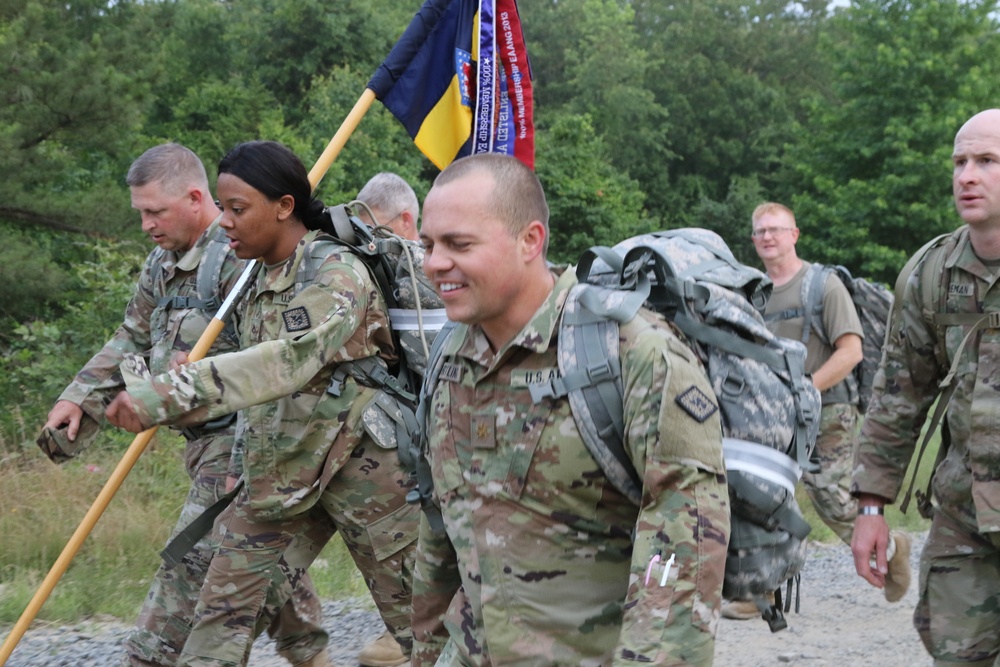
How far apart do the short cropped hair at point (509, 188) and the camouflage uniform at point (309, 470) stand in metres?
1.49

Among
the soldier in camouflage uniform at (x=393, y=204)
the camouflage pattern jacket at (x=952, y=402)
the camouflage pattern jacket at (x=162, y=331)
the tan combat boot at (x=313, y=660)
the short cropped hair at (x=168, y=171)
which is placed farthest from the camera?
the soldier in camouflage uniform at (x=393, y=204)

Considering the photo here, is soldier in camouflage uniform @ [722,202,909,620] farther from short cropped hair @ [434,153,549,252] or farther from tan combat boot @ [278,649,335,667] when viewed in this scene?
short cropped hair @ [434,153,549,252]

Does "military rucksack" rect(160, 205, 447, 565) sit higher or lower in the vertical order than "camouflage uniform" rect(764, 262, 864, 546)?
higher

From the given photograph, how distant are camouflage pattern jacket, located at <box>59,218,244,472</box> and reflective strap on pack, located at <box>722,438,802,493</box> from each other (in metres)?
2.84

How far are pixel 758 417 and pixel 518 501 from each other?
21.6 inches

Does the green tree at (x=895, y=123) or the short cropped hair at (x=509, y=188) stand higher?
the short cropped hair at (x=509, y=188)

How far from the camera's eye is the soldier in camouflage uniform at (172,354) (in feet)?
16.0

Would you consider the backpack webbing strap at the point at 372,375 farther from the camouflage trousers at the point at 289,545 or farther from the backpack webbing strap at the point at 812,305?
the backpack webbing strap at the point at 812,305

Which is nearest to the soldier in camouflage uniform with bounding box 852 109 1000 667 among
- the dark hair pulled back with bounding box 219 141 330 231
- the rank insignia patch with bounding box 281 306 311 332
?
the rank insignia patch with bounding box 281 306 311 332

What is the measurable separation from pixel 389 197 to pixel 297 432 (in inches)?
107

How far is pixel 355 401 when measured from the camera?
4508 mm

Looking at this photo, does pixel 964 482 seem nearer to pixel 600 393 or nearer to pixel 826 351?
pixel 600 393

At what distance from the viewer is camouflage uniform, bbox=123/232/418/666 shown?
4.35m

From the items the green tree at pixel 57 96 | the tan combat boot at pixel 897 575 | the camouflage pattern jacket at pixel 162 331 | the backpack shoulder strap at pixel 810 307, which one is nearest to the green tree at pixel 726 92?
the green tree at pixel 57 96
